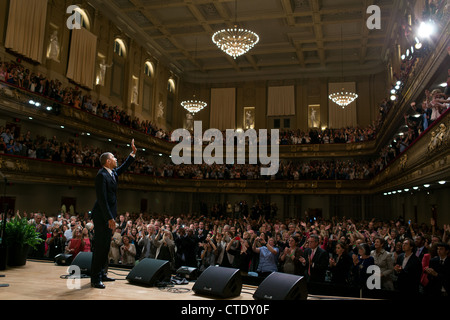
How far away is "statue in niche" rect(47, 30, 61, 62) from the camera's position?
15.7m

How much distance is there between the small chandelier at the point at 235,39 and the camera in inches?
569

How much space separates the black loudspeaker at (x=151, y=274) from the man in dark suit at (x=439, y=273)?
359cm

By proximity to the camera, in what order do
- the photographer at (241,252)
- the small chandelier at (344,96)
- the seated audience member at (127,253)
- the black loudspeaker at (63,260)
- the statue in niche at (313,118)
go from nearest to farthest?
1. the black loudspeaker at (63,260)
2. the photographer at (241,252)
3. the seated audience member at (127,253)
4. the small chandelier at (344,96)
5. the statue in niche at (313,118)

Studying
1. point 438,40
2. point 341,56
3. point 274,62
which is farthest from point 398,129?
point 274,62

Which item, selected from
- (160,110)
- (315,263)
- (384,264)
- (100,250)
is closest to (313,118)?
(160,110)

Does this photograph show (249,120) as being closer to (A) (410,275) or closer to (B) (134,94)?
(B) (134,94)

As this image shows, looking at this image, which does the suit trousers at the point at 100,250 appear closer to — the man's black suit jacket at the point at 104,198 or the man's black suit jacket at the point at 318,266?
the man's black suit jacket at the point at 104,198

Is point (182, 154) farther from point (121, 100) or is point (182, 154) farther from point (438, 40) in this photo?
point (438, 40)

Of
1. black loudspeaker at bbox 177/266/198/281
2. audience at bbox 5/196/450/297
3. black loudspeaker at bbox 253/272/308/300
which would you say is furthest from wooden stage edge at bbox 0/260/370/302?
audience at bbox 5/196/450/297

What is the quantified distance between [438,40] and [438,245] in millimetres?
5447

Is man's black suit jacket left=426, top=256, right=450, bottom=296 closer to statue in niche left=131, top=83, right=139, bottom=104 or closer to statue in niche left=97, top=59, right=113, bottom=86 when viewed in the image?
statue in niche left=97, top=59, right=113, bottom=86

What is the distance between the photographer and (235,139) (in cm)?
2325

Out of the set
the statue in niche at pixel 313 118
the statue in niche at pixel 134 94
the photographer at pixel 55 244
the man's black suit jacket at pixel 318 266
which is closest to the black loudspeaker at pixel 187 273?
the man's black suit jacket at pixel 318 266
